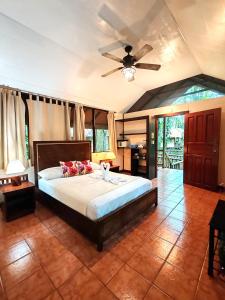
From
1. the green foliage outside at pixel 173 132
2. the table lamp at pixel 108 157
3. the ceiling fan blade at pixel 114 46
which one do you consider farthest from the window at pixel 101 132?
the green foliage outside at pixel 173 132

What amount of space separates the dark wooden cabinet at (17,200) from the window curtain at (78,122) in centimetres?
197

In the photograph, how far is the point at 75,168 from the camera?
11.7 ft

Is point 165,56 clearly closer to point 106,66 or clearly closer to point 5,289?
point 106,66

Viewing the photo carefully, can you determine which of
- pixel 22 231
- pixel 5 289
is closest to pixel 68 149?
pixel 22 231

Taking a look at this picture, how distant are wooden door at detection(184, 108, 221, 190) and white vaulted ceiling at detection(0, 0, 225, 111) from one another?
1204 mm

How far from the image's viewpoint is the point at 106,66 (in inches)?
138

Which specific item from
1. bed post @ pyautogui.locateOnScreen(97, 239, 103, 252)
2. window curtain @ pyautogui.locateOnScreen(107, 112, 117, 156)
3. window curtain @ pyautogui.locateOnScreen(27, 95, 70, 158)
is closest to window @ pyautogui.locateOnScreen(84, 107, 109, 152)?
window curtain @ pyautogui.locateOnScreen(107, 112, 117, 156)

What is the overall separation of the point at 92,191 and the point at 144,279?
1.30m

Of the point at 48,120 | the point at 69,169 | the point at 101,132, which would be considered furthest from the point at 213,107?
the point at 48,120

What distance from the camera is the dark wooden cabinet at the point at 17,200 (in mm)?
2641

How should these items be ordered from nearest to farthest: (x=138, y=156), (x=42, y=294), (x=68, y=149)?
(x=42, y=294)
(x=68, y=149)
(x=138, y=156)

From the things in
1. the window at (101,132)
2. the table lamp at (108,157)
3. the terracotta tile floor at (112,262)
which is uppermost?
the window at (101,132)

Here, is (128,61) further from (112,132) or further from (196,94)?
(112,132)

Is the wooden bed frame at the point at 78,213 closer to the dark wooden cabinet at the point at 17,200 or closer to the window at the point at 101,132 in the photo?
the dark wooden cabinet at the point at 17,200
